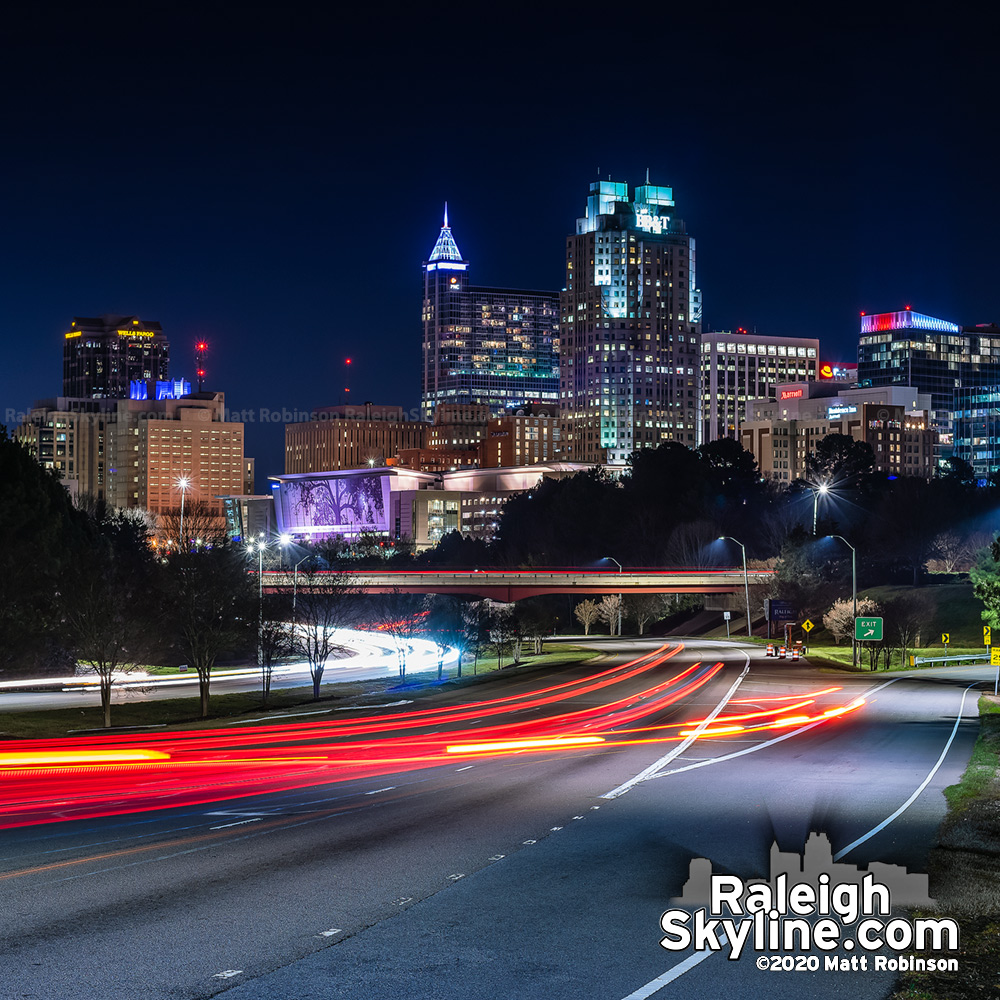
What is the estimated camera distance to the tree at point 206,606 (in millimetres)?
51781

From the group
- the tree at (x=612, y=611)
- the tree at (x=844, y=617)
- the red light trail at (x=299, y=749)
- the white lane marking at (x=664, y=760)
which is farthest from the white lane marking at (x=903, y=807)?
the tree at (x=612, y=611)

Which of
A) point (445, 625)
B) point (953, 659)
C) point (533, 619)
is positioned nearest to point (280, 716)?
point (953, 659)

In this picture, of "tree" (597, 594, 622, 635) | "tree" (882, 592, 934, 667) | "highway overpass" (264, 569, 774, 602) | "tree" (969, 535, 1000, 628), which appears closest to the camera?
"tree" (969, 535, 1000, 628)

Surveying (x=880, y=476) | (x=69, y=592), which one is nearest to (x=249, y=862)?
(x=69, y=592)

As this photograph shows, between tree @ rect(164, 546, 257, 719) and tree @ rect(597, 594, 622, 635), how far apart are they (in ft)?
207

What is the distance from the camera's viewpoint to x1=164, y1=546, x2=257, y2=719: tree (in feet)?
170

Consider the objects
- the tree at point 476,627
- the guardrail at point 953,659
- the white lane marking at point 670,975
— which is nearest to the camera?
the white lane marking at point 670,975

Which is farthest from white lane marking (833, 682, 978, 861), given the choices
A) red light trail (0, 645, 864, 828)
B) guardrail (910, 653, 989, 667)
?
guardrail (910, 653, 989, 667)

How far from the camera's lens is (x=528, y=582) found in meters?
101

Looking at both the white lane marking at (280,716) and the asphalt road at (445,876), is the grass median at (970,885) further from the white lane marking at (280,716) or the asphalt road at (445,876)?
the white lane marking at (280,716)

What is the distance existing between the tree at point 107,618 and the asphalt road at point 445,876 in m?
26.1

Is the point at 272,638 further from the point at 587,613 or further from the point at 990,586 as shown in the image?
the point at 587,613

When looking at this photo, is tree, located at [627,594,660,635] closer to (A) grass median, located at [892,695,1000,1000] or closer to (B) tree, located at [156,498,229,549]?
(B) tree, located at [156,498,229,549]

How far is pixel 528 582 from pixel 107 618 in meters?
54.5
